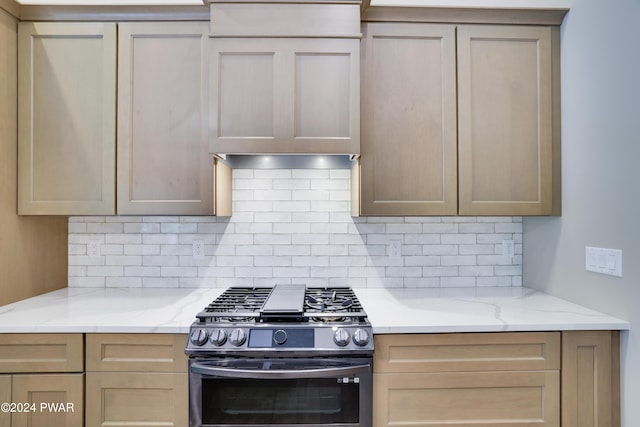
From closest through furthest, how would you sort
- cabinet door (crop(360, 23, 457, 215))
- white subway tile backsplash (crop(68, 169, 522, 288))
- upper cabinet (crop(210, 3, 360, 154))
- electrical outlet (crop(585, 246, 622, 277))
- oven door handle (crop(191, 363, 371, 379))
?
oven door handle (crop(191, 363, 371, 379)) < electrical outlet (crop(585, 246, 622, 277)) < upper cabinet (crop(210, 3, 360, 154)) < cabinet door (crop(360, 23, 457, 215)) < white subway tile backsplash (crop(68, 169, 522, 288))

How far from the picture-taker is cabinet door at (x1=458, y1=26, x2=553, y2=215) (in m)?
2.06

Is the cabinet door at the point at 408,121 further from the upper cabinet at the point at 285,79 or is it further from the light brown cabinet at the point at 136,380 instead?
the light brown cabinet at the point at 136,380

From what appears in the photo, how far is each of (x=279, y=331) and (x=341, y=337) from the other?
257 mm

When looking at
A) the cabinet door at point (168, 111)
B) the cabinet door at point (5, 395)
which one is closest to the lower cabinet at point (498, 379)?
the cabinet door at point (168, 111)

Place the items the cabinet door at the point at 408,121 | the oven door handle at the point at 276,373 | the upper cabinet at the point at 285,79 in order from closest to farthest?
the oven door handle at the point at 276,373
the upper cabinet at the point at 285,79
the cabinet door at the point at 408,121

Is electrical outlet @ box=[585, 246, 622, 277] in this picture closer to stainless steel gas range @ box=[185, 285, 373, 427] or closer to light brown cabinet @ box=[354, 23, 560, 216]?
light brown cabinet @ box=[354, 23, 560, 216]

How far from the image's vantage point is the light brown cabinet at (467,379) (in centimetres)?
166

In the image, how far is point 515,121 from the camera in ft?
6.78

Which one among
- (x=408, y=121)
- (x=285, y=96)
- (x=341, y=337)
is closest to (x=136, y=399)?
(x=341, y=337)

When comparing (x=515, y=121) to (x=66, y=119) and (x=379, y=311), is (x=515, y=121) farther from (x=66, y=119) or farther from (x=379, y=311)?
(x=66, y=119)

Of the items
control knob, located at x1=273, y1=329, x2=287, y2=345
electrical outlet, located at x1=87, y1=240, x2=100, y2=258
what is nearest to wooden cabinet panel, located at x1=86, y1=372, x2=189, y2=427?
control knob, located at x1=273, y1=329, x2=287, y2=345

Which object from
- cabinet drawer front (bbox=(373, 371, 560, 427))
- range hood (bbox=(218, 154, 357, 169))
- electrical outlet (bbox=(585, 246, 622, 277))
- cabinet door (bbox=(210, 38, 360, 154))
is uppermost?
cabinet door (bbox=(210, 38, 360, 154))

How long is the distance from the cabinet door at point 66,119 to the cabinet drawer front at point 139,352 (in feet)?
2.28

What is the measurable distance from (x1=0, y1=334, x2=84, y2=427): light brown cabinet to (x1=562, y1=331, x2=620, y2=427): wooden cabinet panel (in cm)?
205
